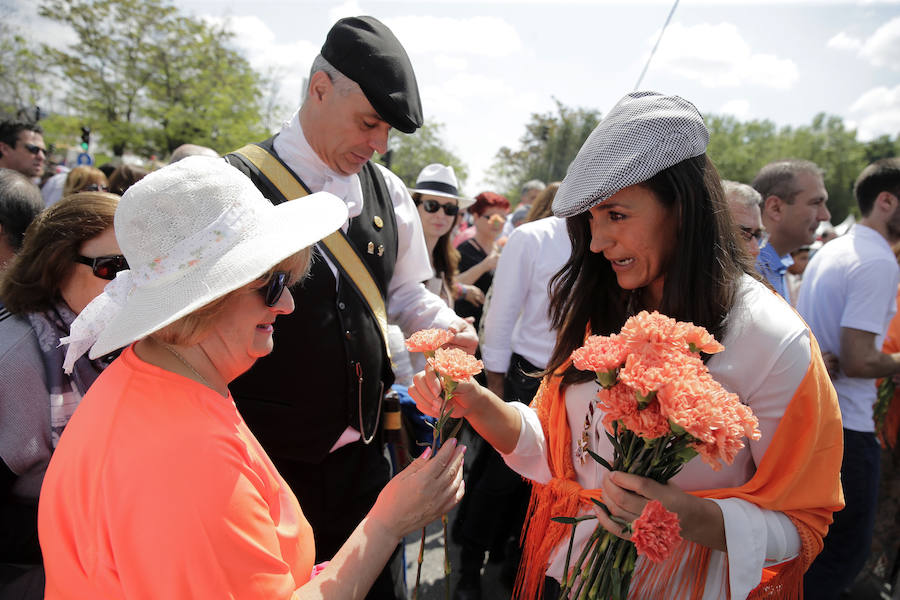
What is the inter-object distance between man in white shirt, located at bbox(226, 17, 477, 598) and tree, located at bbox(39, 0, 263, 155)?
66.4ft

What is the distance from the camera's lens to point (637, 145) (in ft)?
4.80

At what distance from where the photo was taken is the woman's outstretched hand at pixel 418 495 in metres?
1.41

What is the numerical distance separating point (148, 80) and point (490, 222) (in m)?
19.7

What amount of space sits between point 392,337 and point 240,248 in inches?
67.3

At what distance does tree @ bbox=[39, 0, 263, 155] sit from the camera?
1923 cm

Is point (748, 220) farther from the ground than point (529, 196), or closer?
farther from the ground

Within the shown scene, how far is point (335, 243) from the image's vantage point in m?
2.21

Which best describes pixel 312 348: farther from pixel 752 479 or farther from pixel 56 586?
pixel 752 479

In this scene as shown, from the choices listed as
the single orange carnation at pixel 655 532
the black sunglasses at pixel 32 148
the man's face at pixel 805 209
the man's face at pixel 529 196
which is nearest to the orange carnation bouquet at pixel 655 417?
the single orange carnation at pixel 655 532

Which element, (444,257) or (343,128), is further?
(444,257)

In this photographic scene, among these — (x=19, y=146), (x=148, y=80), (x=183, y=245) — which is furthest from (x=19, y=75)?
(x=183, y=245)

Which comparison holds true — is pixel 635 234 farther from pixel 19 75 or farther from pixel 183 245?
pixel 19 75

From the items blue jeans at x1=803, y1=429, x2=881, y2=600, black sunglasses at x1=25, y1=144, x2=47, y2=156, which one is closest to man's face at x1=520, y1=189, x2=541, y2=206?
blue jeans at x1=803, y1=429, x2=881, y2=600

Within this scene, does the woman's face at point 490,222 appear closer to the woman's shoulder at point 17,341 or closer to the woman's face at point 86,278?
the woman's face at point 86,278
